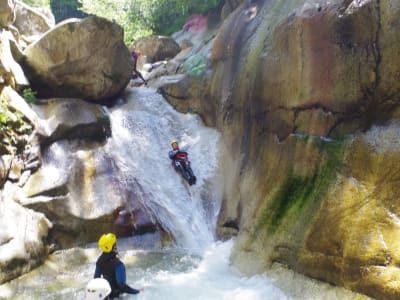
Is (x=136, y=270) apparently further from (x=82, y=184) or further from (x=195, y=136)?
(x=195, y=136)

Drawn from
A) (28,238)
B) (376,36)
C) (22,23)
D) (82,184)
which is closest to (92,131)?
(82,184)

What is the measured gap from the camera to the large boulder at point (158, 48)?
21344 mm

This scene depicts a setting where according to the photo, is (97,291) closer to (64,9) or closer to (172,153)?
(172,153)

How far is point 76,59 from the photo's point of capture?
11062mm

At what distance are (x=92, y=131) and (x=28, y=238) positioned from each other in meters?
3.76

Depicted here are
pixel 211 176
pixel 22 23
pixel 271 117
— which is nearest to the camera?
pixel 271 117

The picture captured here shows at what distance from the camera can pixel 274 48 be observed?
26.8ft

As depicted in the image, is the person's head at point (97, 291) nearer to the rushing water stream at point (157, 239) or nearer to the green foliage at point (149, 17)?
the rushing water stream at point (157, 239)

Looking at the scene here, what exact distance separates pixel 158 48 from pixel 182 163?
43.1 feet

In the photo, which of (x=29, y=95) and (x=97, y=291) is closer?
(x=97, y=291)

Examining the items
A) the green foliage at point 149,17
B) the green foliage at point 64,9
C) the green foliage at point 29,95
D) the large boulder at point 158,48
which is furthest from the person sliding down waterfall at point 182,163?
the green foliage at point 64,9

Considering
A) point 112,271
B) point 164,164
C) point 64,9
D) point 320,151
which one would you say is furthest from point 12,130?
point 64,9

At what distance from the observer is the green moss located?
603 cm

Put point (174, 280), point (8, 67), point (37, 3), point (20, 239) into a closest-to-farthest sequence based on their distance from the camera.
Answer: point (174, 280), point (20, 239), point (8, 67), point (37, 3)
